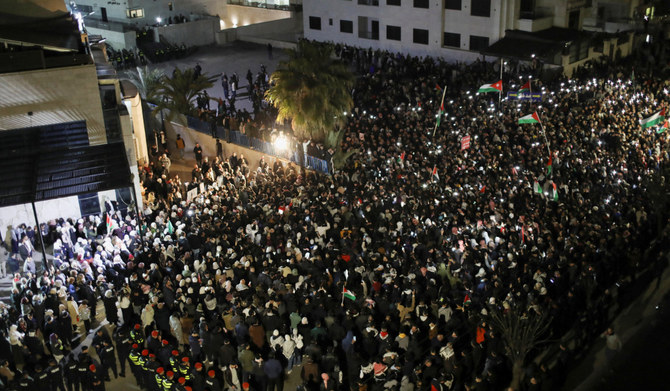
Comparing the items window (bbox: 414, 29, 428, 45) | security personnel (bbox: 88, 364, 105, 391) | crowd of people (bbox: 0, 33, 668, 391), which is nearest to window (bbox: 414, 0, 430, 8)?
window (bbox: 414, 29, 428, 45)

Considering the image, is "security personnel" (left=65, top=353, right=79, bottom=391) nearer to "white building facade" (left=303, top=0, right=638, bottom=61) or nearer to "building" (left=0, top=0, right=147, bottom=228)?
"building" (left=0, top=0, right=147, bottom=228)

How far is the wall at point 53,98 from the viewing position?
22.8 meters

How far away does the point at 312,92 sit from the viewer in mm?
27391

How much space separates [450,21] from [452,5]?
3.24 feet

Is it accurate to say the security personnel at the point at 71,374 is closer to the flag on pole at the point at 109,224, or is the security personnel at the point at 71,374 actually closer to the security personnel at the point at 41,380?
the security personnel at the point at 41,380

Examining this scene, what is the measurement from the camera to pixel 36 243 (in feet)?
72.4

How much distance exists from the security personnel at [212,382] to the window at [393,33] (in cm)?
3470

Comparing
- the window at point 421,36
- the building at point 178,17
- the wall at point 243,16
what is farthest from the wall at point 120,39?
the window at point 421,36

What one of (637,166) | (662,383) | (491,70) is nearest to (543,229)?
(662,383)

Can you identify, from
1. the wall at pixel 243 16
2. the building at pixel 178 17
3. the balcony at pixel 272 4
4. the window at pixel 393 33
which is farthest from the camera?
the wall at pixel 243 16

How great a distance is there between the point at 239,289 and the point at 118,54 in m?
32.6

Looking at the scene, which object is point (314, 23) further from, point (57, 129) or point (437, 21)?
point (57, 129)

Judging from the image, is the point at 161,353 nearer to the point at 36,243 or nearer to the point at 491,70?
the point at 36,243

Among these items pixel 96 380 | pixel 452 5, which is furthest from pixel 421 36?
pixel 96 380
